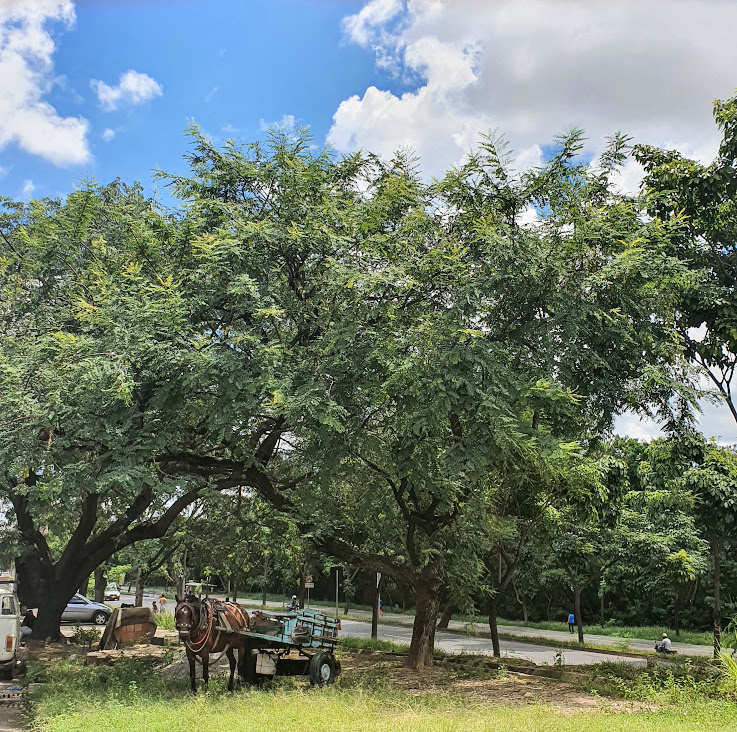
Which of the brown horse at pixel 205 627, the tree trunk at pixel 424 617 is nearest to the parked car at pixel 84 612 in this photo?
the tree trunk at pixel 424 617

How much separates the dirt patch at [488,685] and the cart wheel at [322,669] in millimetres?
809

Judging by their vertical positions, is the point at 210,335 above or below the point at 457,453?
above

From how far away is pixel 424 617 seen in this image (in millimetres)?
16656

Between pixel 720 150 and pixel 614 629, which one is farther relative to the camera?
pixel 614 629

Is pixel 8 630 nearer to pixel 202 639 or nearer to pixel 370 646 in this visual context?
pixel 202 639

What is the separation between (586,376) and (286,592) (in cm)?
6082

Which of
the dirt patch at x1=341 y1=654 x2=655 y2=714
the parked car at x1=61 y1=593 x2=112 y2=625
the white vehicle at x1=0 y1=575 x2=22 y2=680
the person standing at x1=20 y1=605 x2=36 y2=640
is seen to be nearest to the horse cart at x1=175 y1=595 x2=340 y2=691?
the dirt patch at x1=341 y1=654 x2=655 y2=714

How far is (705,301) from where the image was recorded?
14734 mm

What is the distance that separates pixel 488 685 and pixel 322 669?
3.44 meters

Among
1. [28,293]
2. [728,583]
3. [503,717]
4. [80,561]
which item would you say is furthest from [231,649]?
[728,583]

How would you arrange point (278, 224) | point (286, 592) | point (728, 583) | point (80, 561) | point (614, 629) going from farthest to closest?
point (286, 592) < point (614, 629) < point (728, 583) < point (80, 561) < point (278, 224)

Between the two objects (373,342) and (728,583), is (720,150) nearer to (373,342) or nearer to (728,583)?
(373,342)

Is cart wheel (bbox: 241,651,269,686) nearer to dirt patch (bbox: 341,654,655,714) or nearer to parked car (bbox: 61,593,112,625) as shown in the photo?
dirt patch (bbox: 341,654,655,714)

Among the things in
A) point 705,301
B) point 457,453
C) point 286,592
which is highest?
point 705,301
